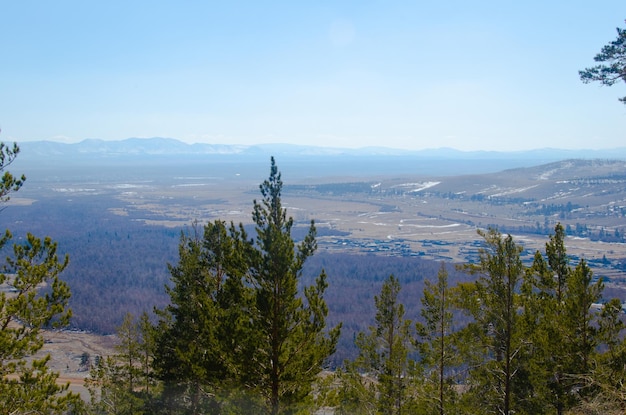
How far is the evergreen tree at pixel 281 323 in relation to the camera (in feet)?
33.3

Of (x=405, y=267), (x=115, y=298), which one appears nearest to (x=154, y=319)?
(x=115, y=298)

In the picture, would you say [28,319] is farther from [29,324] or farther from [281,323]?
[281,323]

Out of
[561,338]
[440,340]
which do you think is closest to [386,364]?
[440,340]

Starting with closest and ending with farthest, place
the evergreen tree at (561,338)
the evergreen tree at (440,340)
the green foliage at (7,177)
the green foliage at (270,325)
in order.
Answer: the green foliage at (7,177) < the green foliage at (270,325) < the evergreen tree at (561,338) < the evergreen tree at (440,340)

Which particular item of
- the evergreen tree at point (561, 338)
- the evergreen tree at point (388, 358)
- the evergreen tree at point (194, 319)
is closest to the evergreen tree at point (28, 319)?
the evergreen tree at point (194, 319)

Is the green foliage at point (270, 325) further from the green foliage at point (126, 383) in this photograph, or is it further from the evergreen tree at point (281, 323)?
the green foliage at point (126, 383)

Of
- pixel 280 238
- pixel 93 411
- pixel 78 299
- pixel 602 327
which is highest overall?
pixel 280 238

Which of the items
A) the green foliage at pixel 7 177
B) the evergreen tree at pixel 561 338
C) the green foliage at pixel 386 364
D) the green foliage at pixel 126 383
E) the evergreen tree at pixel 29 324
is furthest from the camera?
the green foliage at pixel 126 383

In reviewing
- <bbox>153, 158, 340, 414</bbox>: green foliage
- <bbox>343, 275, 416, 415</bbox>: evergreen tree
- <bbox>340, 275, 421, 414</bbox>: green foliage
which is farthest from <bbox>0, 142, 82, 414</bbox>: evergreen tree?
<bbox>343, 275, 416, 415</bbox>: evergreen tree

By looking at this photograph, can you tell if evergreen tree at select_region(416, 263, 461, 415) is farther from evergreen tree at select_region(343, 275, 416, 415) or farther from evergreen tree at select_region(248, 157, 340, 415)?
evergreen tree at select_region(248, 157, 340, 415)

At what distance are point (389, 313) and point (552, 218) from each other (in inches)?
5378

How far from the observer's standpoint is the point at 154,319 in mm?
52688

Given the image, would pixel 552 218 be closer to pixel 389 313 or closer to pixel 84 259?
pixel 84 259

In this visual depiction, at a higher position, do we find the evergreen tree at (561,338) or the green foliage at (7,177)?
the green foliage at (7,177)
